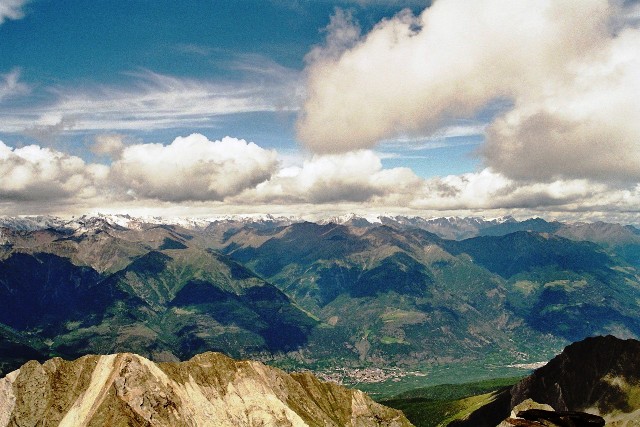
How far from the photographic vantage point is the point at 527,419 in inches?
944

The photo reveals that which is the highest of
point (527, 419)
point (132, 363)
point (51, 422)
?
point (527, 419)

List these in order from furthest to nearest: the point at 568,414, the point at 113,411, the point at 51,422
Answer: the point at 51,422, the point at 113,411, the point at 568,414

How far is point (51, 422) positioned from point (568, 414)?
8572 inches

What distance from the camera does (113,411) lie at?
584 ft

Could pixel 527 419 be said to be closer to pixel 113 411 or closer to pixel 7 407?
pixel 113 411

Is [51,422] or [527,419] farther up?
[527,419]

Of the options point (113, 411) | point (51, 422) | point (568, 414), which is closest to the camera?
point (568, 414)

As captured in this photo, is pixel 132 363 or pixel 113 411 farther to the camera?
pixel 132 363

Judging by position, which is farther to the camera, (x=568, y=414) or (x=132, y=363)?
(x=132, y=363)

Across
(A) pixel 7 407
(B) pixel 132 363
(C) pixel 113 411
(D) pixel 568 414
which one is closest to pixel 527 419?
(D) pixel 568 414

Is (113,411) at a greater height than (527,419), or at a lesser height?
lesser

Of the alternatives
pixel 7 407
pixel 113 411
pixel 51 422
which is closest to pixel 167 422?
pixel 113 411

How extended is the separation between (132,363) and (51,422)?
3717 centimetres

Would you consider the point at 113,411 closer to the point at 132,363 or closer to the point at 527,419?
the point at 132,363
